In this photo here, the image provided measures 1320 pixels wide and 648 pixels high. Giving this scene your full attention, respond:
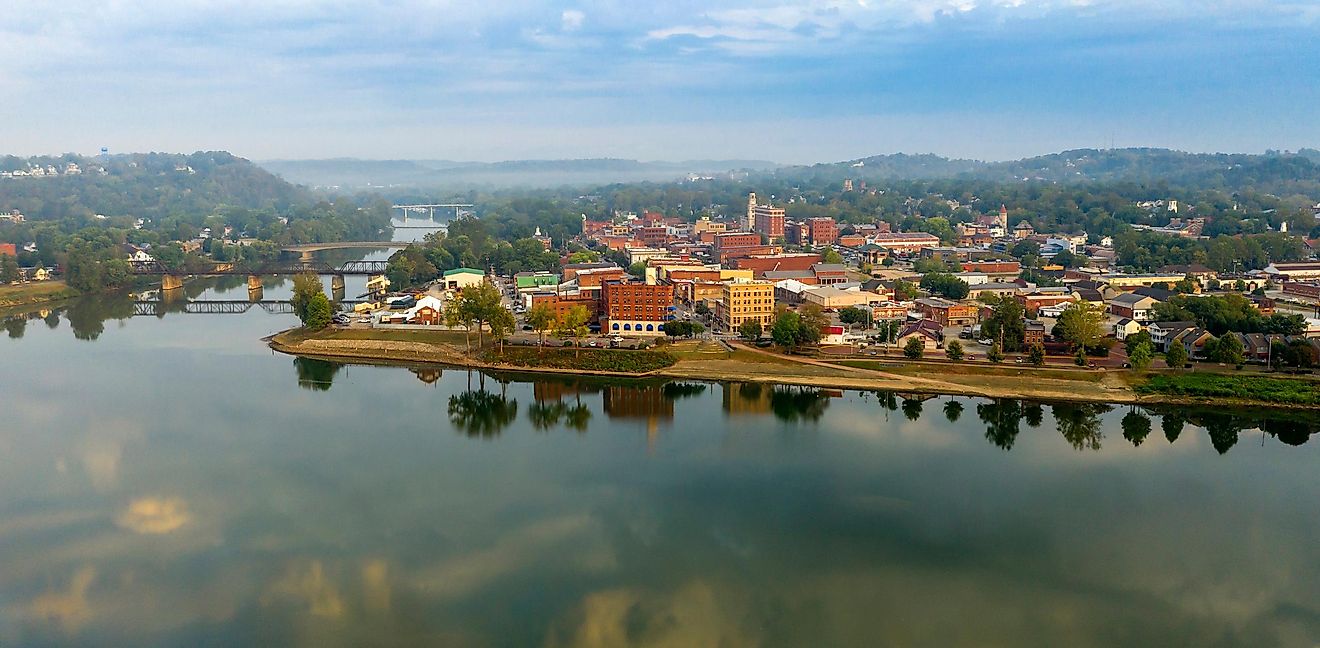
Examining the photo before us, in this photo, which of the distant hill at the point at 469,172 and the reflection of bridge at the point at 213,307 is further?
the distant hill at the point at 469,172

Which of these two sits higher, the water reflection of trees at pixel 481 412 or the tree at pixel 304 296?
the tree at pixel 304 296

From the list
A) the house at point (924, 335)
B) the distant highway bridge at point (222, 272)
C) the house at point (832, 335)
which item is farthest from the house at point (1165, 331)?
the distant highway bridge at point (222, 272)

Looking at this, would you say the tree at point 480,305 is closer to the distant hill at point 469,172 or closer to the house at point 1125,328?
the house at point 1125,328

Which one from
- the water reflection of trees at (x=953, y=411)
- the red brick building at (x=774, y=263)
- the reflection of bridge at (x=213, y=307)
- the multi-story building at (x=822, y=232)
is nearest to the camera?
the water reflection of trees at (x=953, y=411)

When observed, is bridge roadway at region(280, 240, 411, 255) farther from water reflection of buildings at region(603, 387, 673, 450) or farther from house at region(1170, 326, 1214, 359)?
house at region(1170, 326, 1214, 359)

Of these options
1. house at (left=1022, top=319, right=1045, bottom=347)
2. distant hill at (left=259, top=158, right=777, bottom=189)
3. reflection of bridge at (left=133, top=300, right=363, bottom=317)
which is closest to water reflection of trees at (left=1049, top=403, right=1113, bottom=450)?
house at (left=1022, top=319, right=1045, bottom=347)

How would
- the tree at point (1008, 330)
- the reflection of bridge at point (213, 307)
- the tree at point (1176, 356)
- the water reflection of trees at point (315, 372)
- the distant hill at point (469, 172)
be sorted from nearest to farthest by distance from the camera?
the tree at point (1176, 356) → the water reflection of trees at point (315, 372) → the tree at point (1008, 330) → the reflection of bridge at point (213, 307) → the distant hill at point (469, 172)
